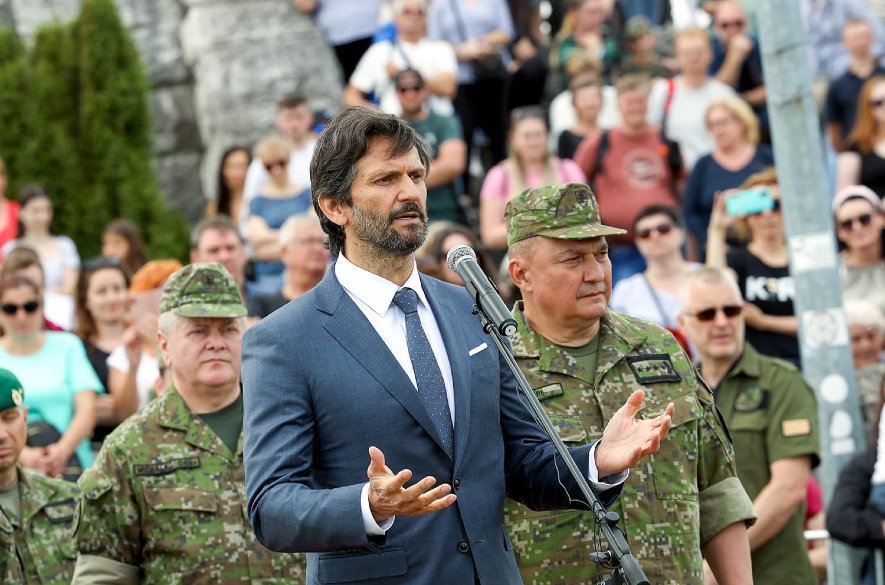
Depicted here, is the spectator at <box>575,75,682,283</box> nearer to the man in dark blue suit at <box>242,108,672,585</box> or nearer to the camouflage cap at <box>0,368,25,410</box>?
the camouflage cap at <box>0,368,25,410</box>

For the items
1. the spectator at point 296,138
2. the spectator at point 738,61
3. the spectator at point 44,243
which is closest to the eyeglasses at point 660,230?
the spectator at point 296,138

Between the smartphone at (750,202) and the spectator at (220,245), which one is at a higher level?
the spectator at (220,245)

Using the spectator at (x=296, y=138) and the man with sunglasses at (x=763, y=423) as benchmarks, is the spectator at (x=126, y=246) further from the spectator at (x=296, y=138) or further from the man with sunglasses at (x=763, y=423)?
the man with sunglasses at (x=763, y=423)

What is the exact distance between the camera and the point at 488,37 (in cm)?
1382

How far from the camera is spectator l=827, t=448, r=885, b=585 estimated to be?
23.9 feet

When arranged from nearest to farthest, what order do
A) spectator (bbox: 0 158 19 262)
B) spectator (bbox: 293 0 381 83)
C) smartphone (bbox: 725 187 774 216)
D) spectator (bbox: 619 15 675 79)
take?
smartphone (bbox: 725 187 774 216) → spectator (bbox: 0 158 19 262) → spectator (bbox: 619 15 675 79) → spectator (bbox: 293 0 381 83)

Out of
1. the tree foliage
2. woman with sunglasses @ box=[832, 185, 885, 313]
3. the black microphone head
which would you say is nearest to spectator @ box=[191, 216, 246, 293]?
woman with sunglasses @ box=[832, 185, 885, 313]

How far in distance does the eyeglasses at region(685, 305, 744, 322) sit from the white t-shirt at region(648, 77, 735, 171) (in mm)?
4973

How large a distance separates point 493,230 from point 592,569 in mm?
6203

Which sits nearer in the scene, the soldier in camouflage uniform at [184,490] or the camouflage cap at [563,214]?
the camouflage cap at [563,214]

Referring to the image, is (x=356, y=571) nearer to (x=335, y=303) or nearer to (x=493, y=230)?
(x=335, y=303)

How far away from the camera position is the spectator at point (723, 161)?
1156 centimetres

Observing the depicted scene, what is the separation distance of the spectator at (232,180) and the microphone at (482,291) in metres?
8.40

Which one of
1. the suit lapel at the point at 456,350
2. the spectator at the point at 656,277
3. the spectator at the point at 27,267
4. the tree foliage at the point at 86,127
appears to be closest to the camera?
the suit lapel at the point at 456,350
